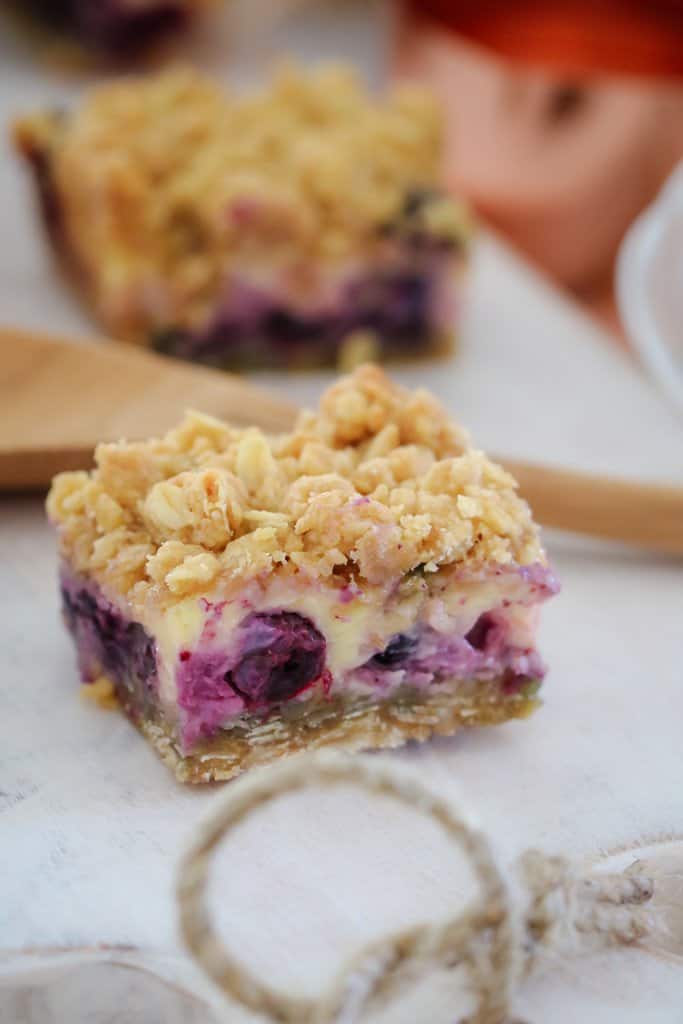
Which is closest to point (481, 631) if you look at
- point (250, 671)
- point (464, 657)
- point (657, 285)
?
point (464, 657)

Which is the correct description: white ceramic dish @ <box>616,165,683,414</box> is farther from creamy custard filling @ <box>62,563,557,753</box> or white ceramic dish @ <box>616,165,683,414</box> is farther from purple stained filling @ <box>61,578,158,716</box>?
purple stained filling @ <box>61,578,158,716</box>

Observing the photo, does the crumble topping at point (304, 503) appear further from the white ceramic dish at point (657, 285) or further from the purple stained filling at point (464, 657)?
the white ceramic dish at point (657, 285)

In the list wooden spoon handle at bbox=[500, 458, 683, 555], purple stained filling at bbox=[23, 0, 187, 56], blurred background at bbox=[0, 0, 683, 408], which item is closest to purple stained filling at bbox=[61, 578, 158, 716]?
wooden spoon handle at bbox=[500, 458, 683, 555]

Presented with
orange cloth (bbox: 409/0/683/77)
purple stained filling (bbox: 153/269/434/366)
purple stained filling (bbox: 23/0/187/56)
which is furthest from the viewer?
purple stained filling (bbox: 23/0/187/56)

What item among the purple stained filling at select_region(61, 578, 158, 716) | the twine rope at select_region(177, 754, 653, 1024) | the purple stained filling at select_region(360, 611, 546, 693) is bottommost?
the purple stained filling at select_region(61, 578, 158, 716)

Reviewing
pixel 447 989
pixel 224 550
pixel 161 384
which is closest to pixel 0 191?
pixel 161 384

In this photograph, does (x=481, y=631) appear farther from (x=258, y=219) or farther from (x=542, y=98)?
(x=542, y=98)

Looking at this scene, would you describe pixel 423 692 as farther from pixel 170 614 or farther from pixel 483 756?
pixel 170 614

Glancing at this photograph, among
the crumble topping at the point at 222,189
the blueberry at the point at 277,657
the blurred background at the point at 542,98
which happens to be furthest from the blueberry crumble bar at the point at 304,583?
the blurred background at the point at 542,98
